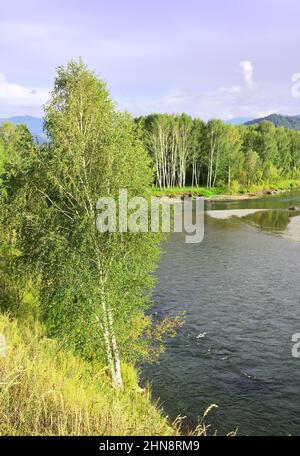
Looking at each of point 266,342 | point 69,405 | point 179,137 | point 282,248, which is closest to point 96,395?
point 69,405

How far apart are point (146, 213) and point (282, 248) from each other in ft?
111

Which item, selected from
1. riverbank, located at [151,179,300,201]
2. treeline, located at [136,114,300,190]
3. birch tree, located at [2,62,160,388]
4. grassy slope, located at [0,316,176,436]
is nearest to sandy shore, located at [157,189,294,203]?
riverbank, located at [151,179,300,201]

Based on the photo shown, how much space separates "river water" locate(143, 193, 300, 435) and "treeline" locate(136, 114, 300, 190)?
6534cm

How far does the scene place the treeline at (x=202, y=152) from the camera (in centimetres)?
11162

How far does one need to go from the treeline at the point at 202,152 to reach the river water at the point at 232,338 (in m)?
65.3

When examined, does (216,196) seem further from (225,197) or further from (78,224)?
(78,224)

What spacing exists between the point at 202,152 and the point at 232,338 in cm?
9678

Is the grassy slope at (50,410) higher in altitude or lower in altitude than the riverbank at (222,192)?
lower

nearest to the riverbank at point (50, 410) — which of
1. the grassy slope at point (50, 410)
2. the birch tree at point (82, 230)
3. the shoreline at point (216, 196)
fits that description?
the grassy slope at point (50, 410)

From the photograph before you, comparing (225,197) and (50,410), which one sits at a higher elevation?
(225,197)

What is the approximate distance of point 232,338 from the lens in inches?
976

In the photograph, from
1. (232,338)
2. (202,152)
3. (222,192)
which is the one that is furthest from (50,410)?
(202,152)

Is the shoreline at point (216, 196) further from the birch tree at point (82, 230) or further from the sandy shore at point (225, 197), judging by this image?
the birch tree at point (82, 230)
